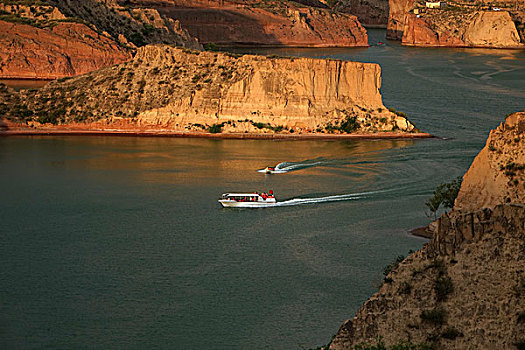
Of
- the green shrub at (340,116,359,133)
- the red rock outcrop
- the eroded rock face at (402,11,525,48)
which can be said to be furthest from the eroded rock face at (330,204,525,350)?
the eroded rock face at (402,11,525,48)

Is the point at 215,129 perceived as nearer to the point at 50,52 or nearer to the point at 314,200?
the point at 314,200

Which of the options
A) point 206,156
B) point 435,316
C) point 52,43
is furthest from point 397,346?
point 52,43

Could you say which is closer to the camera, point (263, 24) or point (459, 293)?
point (459, 293)

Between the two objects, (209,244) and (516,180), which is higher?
(516,180)

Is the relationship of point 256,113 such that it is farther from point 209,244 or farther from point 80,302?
point 80,302

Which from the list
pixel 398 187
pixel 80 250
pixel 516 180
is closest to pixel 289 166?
pixel 398 187

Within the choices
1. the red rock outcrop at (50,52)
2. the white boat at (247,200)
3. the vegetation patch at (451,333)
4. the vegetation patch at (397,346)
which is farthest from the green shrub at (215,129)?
the vegetation patch at (451,333)

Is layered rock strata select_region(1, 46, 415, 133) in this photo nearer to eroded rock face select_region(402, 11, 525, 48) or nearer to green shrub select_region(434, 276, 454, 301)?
green shrub select_region(434, 276, 454, 301)
